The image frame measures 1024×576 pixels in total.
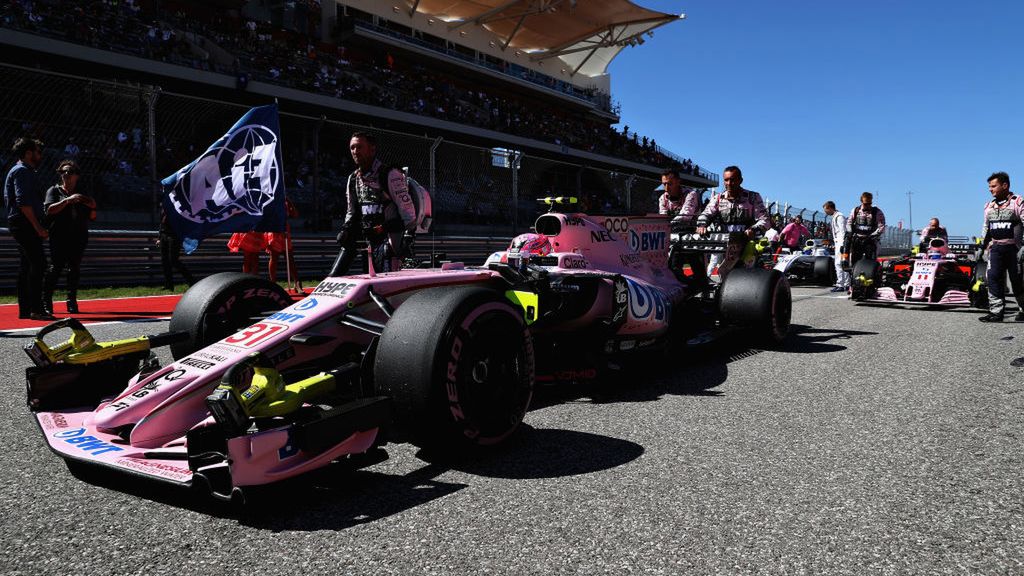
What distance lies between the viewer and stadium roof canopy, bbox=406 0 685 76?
41.1m

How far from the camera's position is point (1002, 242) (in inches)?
332

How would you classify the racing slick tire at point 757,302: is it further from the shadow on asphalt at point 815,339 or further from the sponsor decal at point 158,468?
the sponsor decal at point 158,468

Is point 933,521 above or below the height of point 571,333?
below

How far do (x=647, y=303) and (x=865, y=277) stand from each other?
720 centimetres

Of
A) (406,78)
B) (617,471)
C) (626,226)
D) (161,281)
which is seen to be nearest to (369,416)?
(617,471)

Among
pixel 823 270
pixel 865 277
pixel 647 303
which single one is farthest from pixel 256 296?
pixel 823 270

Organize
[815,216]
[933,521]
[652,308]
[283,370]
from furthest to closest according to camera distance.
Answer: [815,216] < [652,308] < [283,370] < [933,521]

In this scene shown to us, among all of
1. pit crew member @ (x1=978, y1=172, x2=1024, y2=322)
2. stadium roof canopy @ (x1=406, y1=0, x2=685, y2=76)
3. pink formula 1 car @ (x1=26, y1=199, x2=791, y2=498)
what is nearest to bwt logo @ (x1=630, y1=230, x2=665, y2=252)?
pink formula 1 car @ (x1=26, y1=199, x2=791, y2=498)

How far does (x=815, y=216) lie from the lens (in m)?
26.9

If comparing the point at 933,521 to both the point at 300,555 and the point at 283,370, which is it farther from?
the point at 283,370

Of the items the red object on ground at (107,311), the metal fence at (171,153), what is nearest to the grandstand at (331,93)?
the metal fence at (171,153)

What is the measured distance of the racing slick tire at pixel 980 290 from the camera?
949 centimetres

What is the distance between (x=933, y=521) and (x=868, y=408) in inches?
68.1

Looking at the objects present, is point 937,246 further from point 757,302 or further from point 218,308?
point 218,308
